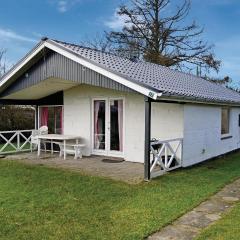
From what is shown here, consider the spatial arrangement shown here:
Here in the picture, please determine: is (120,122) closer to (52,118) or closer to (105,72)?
(105,72)

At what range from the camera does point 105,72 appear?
1005 cm

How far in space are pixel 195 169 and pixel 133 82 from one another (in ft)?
12.6

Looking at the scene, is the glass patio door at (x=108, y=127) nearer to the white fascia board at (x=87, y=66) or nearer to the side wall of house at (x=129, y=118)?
the side wall of house at (x=129, y=118)

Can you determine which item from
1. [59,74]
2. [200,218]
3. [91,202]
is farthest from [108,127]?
[200,218]

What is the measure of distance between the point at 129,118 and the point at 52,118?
4.53 m

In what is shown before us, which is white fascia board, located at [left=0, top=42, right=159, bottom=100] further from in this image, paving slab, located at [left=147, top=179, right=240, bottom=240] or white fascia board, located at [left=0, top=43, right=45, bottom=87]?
paving slab, located at [left=147, top=179, right=240, bottom=240]

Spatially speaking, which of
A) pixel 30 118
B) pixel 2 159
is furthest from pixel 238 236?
pixel 30 118

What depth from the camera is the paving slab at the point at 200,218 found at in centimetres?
556

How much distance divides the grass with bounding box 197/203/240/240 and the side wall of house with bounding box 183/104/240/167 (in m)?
5.38

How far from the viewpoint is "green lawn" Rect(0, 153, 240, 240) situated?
5727 millimetres

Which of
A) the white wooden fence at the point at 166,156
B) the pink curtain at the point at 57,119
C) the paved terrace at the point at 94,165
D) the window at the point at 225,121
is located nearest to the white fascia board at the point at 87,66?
the white wooden fence at the point at 166,156

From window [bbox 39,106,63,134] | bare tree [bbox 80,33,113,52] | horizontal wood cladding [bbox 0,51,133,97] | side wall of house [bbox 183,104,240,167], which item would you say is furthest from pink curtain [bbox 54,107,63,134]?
bare tree [bbox 80,33,113,52]

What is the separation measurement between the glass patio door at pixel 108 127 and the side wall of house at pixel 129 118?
0.22 metres

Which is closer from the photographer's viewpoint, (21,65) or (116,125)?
(21,65)
